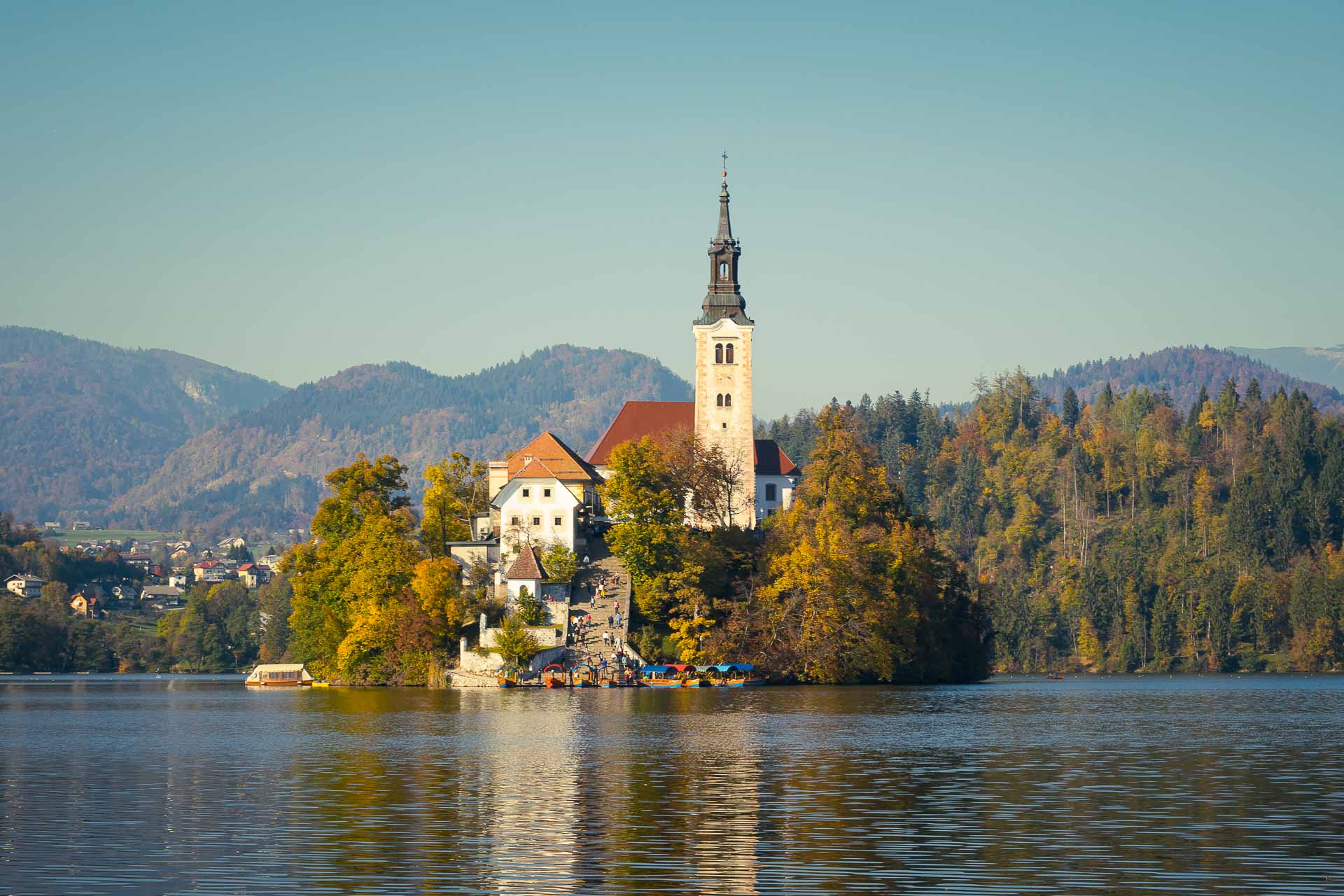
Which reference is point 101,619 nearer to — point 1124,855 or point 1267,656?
point 1267,656

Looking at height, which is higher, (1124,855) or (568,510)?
(568,510)

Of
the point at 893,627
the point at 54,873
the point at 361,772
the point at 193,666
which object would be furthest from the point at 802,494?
the point at 193,666

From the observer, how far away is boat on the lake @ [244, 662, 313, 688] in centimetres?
11425

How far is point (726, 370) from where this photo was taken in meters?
113

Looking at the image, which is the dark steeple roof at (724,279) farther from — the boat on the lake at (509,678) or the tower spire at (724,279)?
the boat on the lake at (509,678)

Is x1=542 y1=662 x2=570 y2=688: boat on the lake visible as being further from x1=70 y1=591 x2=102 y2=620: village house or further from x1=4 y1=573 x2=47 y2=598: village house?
x1=70 y1=591 x2=102 y2=620: village house

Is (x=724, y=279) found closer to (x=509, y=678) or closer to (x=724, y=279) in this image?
(x=724, y=279)

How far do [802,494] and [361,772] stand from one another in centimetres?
5875

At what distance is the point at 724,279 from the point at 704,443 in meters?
11.9

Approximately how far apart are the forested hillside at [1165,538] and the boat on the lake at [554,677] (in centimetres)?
3422

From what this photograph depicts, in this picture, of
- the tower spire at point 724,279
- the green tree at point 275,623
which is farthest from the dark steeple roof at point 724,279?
the green tree at point 275,623

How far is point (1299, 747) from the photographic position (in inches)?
1944

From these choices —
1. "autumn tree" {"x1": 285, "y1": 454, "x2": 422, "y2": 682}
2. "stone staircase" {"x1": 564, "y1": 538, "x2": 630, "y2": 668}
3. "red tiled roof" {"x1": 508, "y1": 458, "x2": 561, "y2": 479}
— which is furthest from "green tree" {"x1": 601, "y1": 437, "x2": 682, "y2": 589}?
"autumn tree" {"x1": 285, "y1": 454, "x2": 422, "y2": 682}

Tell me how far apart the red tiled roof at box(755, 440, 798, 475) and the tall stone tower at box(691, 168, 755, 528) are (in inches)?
173
